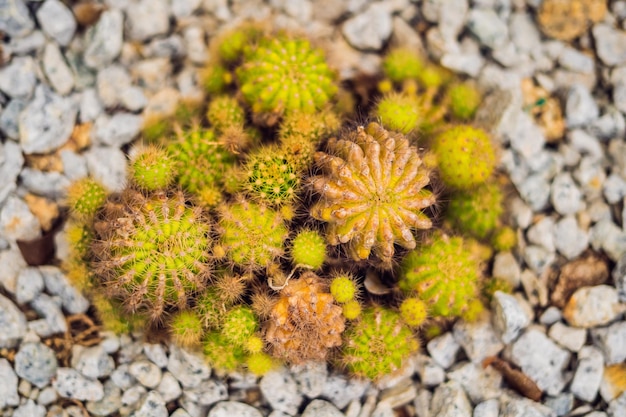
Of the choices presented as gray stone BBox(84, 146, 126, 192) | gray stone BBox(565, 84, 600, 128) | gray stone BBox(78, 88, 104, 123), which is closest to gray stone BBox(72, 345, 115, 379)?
gray stone BBox(84, 146, 126, 192)

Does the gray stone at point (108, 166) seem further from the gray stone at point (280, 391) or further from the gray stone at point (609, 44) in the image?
the gray stone at point (609, 44)

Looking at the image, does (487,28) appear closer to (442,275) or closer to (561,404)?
(442,275)

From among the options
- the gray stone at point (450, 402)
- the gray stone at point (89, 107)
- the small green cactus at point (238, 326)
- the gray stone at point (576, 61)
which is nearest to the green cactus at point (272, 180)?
the small green cactus at point (238, 326)

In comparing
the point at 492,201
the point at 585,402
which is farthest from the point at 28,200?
the point at 585,402

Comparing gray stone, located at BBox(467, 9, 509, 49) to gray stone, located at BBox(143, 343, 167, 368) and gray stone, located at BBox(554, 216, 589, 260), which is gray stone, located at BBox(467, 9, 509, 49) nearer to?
gray stone, located at BBox(554, 216, 589, 260)

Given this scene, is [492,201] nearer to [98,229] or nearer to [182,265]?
[182,265]

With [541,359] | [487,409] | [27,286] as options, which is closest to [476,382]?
[487,409]
